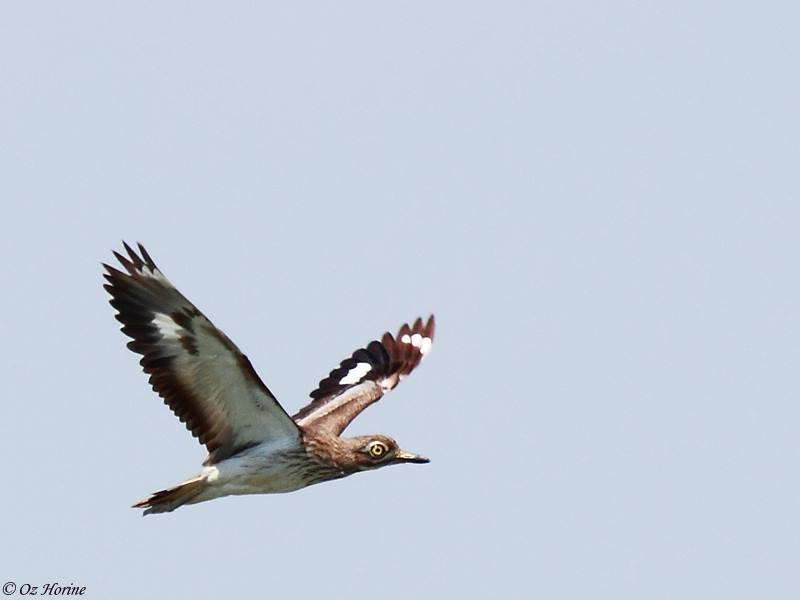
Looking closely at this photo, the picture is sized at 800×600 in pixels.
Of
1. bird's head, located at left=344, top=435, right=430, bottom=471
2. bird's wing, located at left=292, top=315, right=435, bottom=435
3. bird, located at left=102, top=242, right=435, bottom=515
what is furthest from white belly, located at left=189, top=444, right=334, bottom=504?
bird's wing, located at left=292, top=315, right=435, bottom=435

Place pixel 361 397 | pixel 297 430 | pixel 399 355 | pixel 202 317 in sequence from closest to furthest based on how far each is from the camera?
pixel 202 317
pixel 297 430
pixel 361 397
pixel 399 355

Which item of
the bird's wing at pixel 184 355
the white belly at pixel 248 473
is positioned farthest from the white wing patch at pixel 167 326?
the white belly at pixel 248 473

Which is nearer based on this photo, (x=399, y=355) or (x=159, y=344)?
(x=159, y=344)

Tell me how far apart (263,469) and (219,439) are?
522 millimetres

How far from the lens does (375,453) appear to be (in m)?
21.5

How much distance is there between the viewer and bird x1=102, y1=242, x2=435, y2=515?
65.5ft

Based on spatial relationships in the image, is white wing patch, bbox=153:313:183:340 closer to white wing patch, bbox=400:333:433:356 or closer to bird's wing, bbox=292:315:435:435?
bird's wing, bbox=292:315:435:435

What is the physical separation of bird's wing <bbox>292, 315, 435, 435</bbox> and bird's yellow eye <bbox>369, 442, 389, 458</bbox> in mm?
1103

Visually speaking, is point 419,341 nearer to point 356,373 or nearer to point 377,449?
point 356,373

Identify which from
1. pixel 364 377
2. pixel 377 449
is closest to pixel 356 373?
pixel 364 377

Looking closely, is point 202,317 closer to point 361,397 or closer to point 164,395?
point 164,395

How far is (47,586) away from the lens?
20609 millimetres

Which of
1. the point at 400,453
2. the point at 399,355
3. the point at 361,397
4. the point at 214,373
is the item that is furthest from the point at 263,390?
the point at 399,355

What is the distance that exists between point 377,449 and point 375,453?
1.8 inches
